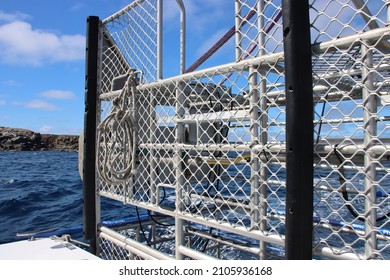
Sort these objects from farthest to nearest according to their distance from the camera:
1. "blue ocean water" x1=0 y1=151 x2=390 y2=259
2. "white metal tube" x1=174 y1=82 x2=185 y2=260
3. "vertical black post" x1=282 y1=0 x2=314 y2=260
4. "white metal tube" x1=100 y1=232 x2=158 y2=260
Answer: "blue ocean water" x1=0 y1=151 x2=390 y2=259
"white metal tube" x1=100 y1=232 x2=158 y2=260
"white metal tube" x1=174 y1=82 x2=185 y2=260
"vertical black post" x1=282 y1=0 x2=314 y2=260

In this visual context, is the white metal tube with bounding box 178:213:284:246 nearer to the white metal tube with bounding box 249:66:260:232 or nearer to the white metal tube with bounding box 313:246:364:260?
the white metal tube with bounding box 249:66:260:232

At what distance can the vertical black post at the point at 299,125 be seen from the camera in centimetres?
184

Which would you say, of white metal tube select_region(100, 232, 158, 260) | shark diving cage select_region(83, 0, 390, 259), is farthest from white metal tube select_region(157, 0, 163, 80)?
white metal tube select_region(100, 232, 158, 260)

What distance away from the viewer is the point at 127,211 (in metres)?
10.1

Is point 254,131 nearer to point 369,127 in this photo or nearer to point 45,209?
point 369,127

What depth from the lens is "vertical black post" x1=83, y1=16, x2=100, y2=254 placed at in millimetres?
3834

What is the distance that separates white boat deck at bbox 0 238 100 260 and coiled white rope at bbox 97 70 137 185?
28.6 inches

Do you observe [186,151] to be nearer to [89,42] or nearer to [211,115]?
[211,115]

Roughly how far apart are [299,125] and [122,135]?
2001 mm

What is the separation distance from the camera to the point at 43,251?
10.2 feet

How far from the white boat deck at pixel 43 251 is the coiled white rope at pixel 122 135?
73 cm

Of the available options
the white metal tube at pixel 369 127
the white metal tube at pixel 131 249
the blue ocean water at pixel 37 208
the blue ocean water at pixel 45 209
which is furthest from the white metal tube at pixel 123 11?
the blue ocean water at pixel 37 208

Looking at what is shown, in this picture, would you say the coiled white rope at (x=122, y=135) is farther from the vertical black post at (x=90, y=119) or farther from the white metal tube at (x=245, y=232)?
the white metal tube at (x=245, y=232)

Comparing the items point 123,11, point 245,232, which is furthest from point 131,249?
point 123,11
